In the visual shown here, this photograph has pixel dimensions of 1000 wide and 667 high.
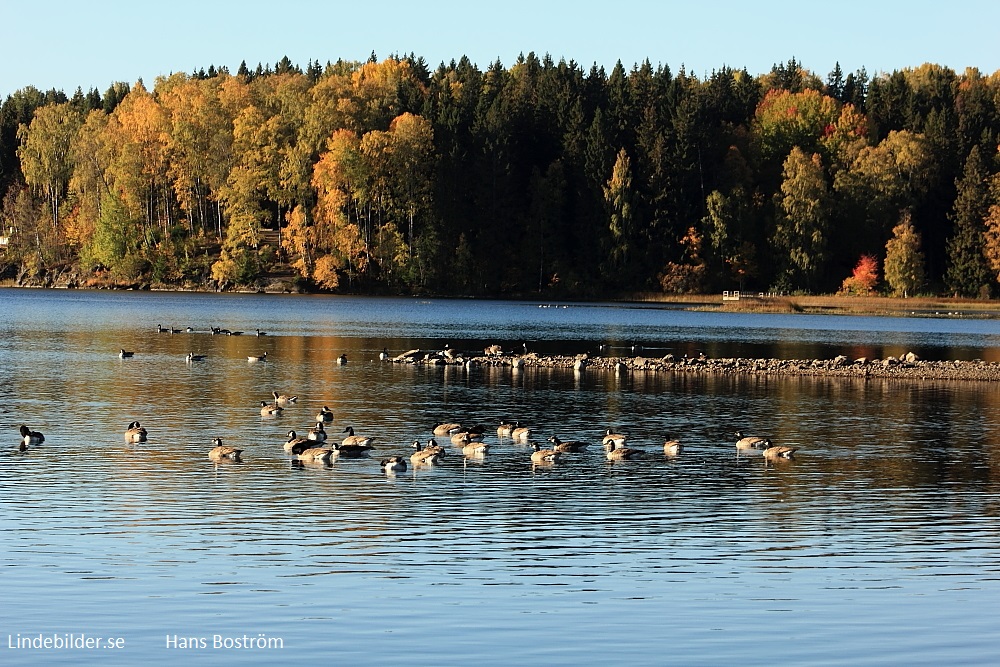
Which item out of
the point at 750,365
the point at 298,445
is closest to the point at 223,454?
the point at 298,445

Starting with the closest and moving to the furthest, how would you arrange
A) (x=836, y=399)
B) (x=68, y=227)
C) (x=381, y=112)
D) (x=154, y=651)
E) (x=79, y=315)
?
(x=154, y=651) → (x=836, y=399) → (x=79, y=315) → (x=381, y=112) → (x=68, y=227)

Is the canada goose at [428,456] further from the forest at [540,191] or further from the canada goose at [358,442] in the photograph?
the forest at [540,191]

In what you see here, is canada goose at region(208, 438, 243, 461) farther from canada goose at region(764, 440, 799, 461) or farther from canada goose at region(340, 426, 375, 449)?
canada goose at region(764, 440, 799, 461)

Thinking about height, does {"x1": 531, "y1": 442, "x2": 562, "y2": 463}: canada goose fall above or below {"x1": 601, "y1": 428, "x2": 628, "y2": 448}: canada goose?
below

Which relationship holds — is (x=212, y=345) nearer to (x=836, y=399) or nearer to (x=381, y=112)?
(x=836, y=399)

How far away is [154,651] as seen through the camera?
15992 millimetres

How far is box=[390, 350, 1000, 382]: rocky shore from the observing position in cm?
5941

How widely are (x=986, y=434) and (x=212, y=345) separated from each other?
4351 cm

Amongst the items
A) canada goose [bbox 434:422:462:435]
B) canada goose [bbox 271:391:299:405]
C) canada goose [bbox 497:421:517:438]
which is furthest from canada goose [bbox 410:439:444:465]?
canada goose [bbox 271:391:299:405]

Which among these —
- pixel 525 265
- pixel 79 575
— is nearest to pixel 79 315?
pixel 525 265

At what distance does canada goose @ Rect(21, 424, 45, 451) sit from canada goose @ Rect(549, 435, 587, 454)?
524 inches

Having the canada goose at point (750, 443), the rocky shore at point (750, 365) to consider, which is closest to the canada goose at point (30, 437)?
the canada goose at point (750, 443)

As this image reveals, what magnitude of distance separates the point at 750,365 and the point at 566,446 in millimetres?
28640

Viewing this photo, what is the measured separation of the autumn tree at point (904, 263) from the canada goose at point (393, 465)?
4325 inches
